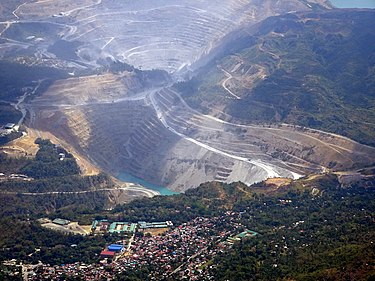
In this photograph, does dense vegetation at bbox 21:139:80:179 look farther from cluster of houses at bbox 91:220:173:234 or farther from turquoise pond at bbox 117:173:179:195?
cluster of houses at bbox 91:220:173:234

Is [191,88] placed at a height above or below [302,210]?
below

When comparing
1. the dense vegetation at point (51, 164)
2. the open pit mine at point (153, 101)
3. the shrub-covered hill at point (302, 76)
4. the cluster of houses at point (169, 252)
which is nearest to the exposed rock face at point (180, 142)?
the open pit mine at point (153, 101)

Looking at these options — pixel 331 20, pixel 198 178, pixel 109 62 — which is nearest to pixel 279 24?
pixel 331 20

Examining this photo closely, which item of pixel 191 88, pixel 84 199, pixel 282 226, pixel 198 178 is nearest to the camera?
pixel 282 226

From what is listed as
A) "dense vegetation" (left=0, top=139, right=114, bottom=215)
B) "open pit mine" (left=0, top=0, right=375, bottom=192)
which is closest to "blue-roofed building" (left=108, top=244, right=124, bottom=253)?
"dense vegetation" (left=0, top=139, right=114, bottom=215)

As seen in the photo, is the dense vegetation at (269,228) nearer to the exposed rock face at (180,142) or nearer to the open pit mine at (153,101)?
the exposed rock face at (180,142)

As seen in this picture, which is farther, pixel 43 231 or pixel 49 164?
pixel 49 164

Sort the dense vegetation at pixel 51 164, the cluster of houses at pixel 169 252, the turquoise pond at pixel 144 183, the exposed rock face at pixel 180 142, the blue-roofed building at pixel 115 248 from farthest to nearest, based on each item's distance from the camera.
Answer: the turquoise pond at pixel 144 183, the exposed rock face at pixel 180 142, the dense vegetation at pixel 51 164, the blue-roofed building at pixel 115 248, the cluster of houses at pixel 169 252

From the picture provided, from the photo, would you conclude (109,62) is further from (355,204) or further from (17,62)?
(355,204)
